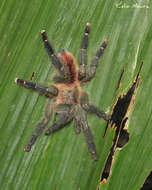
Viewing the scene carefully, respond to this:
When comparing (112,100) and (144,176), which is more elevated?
(112,100)

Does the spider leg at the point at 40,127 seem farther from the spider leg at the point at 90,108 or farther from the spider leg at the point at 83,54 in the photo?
the spider leg at the point at 83,54

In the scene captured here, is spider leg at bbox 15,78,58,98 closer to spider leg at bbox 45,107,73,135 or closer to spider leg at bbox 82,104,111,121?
spider leg at bbox 45,107,73,135

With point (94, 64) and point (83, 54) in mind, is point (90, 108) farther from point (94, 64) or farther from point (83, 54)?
point (83, 54)

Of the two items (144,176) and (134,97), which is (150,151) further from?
(134,97)

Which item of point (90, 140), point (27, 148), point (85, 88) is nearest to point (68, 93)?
point (85, 88)

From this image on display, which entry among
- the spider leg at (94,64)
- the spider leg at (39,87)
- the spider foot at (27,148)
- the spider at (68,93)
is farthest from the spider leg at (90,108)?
the spider foot at (27,148)

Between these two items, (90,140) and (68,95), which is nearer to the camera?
(90,140)

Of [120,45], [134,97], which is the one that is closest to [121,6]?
[120,45]
